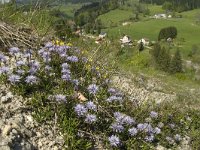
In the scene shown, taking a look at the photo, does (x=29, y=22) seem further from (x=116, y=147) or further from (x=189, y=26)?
(x=189, y=26)

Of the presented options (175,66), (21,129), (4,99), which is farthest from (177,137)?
(175,66)

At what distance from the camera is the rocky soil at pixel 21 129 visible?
4.12 meters

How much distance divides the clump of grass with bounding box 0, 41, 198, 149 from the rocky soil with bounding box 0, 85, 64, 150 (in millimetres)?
100

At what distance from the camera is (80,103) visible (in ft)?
16.1

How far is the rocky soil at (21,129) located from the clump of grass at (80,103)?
0.10 metres

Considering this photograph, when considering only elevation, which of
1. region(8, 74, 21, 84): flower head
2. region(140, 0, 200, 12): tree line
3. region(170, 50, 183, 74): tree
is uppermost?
region(8, 74, 21, 84): flower head

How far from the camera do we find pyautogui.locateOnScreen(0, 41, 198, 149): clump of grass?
4723 mm

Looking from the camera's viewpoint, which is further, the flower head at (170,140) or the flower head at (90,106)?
the flower head at (170,140)

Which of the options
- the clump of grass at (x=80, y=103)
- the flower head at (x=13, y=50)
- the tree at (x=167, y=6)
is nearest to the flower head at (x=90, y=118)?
the clump of grass at (x=80, y=103)

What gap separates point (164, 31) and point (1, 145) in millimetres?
120621

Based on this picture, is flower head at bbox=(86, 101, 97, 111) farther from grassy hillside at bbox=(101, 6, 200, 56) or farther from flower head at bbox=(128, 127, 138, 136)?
grassy hillside at bbox=(101, 6, 200, 56)

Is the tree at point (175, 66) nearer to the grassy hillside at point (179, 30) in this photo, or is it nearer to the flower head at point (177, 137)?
the flower head at point (177, 137)

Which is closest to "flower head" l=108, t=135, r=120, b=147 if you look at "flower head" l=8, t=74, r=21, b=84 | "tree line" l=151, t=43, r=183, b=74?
"flower head" l=8, t=74, r=21, b=84

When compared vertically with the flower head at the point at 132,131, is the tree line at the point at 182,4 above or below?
below
